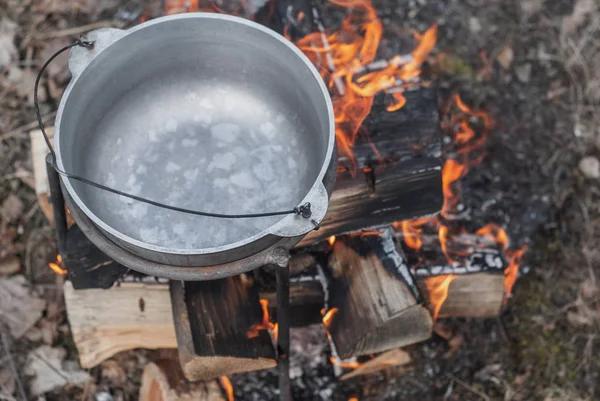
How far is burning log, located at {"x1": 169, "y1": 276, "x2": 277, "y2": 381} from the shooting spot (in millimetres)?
2092

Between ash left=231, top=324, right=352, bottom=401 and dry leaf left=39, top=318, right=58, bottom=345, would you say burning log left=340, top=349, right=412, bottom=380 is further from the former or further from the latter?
dry leaf left=39, top=318, right=58, bottom=345

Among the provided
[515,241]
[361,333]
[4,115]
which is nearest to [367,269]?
[361,333]

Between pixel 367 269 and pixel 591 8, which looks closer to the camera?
pixel 367 269

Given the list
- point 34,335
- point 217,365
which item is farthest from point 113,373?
point 217,365

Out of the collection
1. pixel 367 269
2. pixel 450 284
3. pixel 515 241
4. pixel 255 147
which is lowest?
pixel 515 241

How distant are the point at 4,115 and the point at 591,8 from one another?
299 cm

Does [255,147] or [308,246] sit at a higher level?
[255,147]

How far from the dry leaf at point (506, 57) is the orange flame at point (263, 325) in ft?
5.85

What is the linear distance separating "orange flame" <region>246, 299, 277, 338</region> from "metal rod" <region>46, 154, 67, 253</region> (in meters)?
0.67

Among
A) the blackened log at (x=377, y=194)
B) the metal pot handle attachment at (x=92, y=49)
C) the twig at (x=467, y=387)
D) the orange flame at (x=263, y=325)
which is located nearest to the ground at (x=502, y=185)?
the twig at (x=467, y=387)

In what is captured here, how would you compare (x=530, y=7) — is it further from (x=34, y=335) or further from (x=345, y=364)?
(x=34, y=335)

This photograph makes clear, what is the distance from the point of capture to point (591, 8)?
3297 mm

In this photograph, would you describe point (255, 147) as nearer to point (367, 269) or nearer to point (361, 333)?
point (367, 269)

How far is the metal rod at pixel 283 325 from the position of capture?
1834 mm
